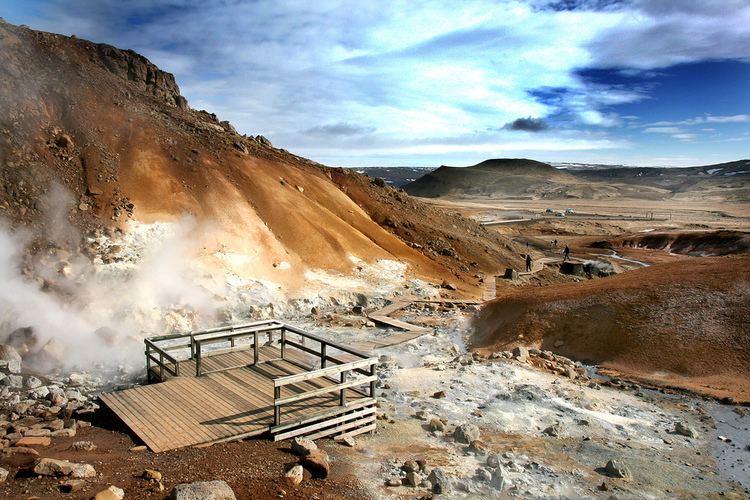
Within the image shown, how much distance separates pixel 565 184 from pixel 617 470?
156 m

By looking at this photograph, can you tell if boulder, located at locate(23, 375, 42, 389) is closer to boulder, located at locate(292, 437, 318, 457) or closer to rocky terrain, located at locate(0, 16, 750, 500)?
rocky terrain, located at locate(0, 16, 750, 500)

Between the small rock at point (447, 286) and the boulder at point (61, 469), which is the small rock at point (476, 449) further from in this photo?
the small rock at point (447, 286)

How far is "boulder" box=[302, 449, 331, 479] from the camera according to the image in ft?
25.8

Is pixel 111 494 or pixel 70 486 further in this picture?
pixel 70 486

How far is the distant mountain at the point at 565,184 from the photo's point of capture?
13875 centimetres

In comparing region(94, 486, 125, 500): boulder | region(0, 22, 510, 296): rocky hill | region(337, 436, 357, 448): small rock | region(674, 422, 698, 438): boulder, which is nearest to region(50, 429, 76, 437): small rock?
region(94, 486, 125, 500): boulder

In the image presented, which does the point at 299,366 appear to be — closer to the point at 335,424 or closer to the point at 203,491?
the point at 335,424

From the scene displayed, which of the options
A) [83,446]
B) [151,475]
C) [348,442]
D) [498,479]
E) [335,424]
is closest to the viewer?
[151,475]

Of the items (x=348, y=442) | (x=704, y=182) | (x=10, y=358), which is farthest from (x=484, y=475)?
(x=704, y=182)

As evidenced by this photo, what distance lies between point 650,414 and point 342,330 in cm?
982

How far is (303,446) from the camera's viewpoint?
8.34 metres

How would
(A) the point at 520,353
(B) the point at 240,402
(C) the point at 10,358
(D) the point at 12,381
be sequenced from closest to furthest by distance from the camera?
(B) the point at 240,402 → (D) the point at 12,381 → (C) the point at 10,358 → (A) the point at 520,353

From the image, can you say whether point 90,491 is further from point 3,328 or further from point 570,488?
point 3,328

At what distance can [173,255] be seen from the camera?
19.8 metres
